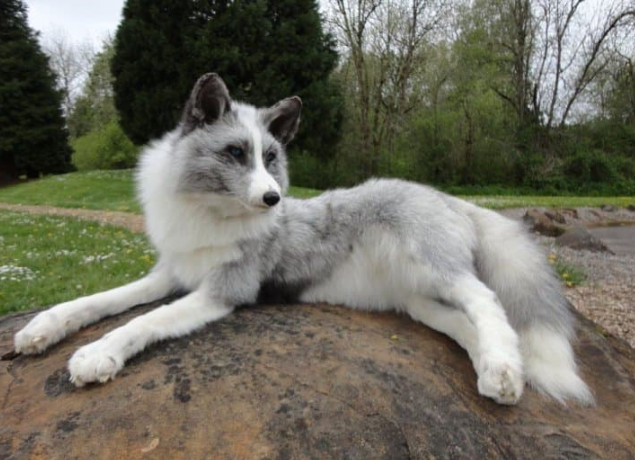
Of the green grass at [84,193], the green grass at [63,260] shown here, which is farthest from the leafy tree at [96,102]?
the green grass at [63,260]

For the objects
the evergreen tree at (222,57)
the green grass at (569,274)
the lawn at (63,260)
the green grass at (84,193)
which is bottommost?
the green grass at (84,193)

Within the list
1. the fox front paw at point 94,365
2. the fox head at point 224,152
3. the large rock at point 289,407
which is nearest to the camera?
the large rock at point 289,407

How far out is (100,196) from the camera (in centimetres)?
1678

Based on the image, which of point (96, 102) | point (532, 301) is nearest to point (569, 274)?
point (532, 301)

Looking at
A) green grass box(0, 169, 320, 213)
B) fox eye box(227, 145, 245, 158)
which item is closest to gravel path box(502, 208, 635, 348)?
fox eye box(227, 145, 245, 158)

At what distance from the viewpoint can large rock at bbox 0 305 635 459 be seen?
1.72 metres

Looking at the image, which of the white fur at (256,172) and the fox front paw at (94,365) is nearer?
the fox front paw at (94,365)

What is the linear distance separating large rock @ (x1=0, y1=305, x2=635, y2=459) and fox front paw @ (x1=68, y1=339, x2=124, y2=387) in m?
0.04

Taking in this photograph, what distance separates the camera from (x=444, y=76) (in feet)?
78.2

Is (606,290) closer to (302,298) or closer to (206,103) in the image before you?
(302,298)

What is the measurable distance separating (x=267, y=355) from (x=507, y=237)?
67.3 inches

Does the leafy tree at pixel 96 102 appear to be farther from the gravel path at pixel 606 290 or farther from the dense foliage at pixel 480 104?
the gravel path at pixel 606 290

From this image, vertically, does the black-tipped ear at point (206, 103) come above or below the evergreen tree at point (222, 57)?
below

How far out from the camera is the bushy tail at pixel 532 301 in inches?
91.3
